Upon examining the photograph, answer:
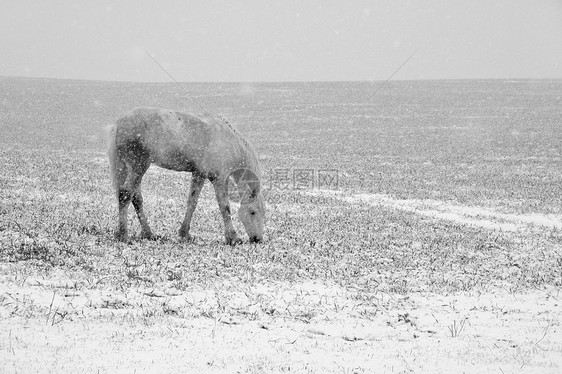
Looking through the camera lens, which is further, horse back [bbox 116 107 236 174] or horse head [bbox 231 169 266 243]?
horse head [bbox 231 169 266 243]

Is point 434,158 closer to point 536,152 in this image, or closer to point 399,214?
point 536,152

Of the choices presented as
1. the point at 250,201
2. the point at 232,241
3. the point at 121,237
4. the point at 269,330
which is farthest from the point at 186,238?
the point at 269,330

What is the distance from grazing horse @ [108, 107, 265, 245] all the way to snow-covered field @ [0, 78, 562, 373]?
0.77 m

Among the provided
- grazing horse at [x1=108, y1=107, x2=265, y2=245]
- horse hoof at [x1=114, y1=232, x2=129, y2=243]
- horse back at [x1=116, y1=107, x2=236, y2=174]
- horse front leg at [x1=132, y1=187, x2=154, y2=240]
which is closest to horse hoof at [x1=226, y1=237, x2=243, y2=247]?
grazing horse at [x1=108, y1=107, x2=265, y2=245]

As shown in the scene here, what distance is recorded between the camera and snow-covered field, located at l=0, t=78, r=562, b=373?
5977 mm

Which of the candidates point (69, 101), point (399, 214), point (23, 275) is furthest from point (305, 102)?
point (23, 275)

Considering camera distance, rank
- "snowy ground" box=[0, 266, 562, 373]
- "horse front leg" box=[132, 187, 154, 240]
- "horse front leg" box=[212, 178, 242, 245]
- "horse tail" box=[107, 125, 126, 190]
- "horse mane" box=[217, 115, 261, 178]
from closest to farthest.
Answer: "snowy ground" box=[0, 266, 562, 373] → "horse tail" box=[107, 125, 126, 190] → "horse front leg" box=[132, 187, 154, 240] → "horse front leg" box=[212, 178, 242, 245] → "horse mane" box=[217, 115, 261, 178]

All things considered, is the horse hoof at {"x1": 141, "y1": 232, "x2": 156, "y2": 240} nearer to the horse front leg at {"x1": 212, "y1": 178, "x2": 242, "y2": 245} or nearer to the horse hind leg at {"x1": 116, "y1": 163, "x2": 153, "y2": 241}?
the horse hind leg at {"x1": 116, "y1": 163, "x2": 153, "y2": 241}

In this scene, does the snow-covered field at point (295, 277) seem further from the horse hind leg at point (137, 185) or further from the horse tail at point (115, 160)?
the horse tail at point (115, 160)

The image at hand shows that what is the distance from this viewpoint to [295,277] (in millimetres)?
9195

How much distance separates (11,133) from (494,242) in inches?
1342

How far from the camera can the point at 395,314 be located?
768cm

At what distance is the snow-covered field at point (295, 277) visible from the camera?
5.98m

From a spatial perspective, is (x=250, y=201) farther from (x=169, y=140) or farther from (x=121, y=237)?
(x=121, y=237)
